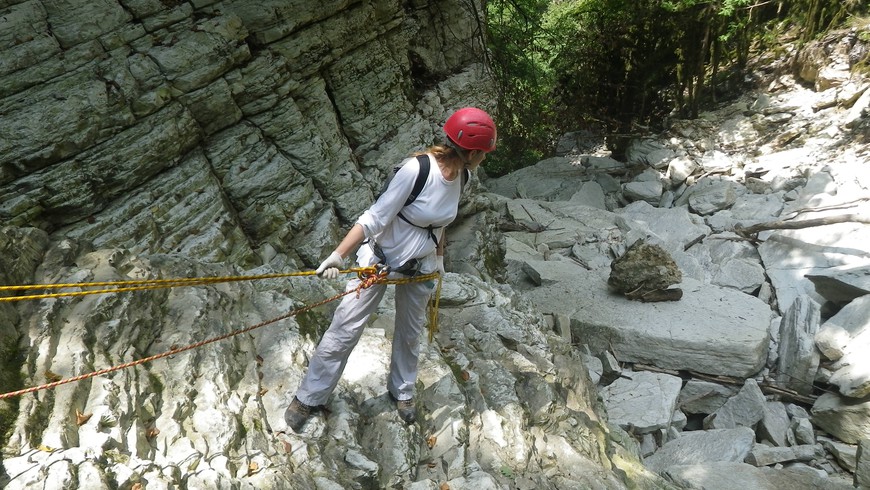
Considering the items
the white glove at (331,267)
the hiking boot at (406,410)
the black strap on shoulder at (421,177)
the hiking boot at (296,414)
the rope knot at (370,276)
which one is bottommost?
the hiking boot at (406,410)

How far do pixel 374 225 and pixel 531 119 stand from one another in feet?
47.7

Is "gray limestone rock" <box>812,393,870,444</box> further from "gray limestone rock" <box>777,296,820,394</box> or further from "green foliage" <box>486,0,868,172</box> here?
"green foliage" <box>486,0,868,172</box>

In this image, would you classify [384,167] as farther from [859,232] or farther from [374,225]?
[859,232]

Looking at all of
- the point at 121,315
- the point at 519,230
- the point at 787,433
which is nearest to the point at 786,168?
the point at 519,230

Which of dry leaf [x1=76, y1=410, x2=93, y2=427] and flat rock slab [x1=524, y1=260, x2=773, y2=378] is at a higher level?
dry leaf [x1=76, y1=410, x2=93, y2=427]

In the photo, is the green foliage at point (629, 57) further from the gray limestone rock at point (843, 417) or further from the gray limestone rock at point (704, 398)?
the gray limestone rock at point (843, 417)

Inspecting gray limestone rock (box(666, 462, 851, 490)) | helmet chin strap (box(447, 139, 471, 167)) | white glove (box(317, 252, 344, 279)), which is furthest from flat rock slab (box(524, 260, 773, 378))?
white glove (box(317, 252, 344, 279))

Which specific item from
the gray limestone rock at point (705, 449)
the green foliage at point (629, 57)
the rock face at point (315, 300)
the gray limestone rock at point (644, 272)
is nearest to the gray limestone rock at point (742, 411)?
the rock face at point (315, 300)

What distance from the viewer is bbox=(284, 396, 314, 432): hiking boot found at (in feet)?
13.0

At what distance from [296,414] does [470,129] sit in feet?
7.12

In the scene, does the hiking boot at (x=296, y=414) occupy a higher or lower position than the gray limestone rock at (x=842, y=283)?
higher

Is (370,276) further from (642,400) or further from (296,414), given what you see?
(642,400)

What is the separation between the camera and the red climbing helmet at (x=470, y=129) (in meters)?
3.59

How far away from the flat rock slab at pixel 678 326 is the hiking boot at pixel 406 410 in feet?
17.2
